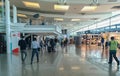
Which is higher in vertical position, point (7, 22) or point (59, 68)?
point (7, 22)

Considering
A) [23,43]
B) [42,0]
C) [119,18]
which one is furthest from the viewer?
[119,18]

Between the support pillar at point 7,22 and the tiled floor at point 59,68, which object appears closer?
the tiled floor at point 59,68

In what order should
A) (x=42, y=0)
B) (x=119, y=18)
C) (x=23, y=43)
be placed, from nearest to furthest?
1. (x=23, y=43)
2. (x=42, y=0)
3. (x=119, y=18)

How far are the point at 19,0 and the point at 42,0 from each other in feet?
8.36

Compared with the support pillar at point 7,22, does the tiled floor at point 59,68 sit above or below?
below

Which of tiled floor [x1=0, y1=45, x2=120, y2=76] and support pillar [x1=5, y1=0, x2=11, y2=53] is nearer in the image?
tiled floor [x1=0, y1=45, x2=120, y2=76]

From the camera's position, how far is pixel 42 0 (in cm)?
2172

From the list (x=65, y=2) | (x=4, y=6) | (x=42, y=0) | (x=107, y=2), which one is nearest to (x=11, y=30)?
(x=4, y=6)

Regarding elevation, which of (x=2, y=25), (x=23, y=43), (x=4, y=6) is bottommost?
(x=23, y=43)

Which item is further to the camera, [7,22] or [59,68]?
[7,22]

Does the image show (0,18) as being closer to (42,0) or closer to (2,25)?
(2,25)

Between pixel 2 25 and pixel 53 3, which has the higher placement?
pixel 53 3

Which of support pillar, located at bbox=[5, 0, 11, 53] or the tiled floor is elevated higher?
support pillar, located at bbox=[5, 0, 11, 53]

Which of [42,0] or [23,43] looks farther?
[42,0]
